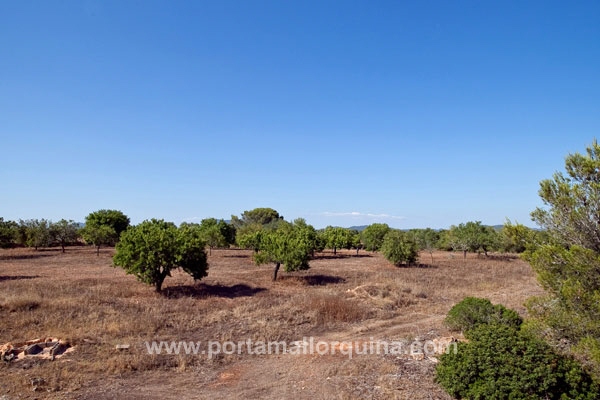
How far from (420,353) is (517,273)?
96.5 ft

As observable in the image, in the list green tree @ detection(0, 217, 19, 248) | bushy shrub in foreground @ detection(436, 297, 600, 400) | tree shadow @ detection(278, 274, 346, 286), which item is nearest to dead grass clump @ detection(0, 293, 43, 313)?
tree shadow @ detection(278, 274, 346, 286)

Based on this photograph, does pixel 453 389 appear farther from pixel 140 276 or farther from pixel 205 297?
pixel 140 276

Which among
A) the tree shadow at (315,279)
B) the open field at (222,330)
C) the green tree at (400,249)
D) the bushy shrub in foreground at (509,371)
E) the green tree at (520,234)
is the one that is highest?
the green tree at (520,234)

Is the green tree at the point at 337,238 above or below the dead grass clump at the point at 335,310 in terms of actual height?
above

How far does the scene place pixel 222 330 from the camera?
14953mm

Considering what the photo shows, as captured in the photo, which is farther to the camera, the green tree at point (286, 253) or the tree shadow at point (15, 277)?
the green tree at point (286, 253)

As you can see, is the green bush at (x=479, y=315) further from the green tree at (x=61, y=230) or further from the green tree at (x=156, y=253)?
the green tree at (x=61, y=230)

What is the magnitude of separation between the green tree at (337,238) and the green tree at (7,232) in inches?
1938

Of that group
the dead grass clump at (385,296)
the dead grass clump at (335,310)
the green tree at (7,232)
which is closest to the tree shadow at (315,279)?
the dead grass clump at (385,296)

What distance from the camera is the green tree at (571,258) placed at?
7.35 meters

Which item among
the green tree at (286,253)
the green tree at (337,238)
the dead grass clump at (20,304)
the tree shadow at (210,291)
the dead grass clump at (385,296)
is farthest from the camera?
the green tree at (337,238)

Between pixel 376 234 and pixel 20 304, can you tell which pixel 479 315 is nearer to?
pixel 20 304

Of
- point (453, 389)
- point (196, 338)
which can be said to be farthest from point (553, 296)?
point (196, 338)

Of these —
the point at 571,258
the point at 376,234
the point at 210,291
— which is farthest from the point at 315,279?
the point at 376,234
